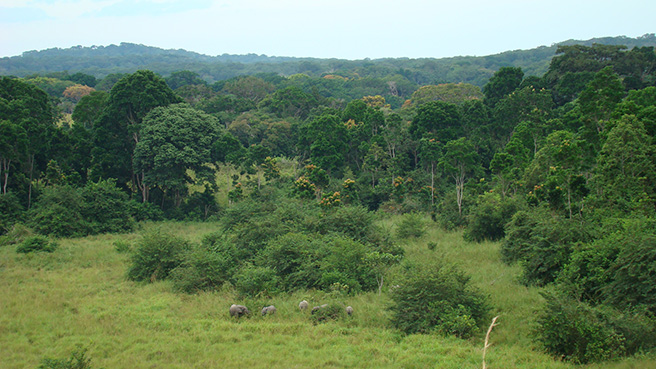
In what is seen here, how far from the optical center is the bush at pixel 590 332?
8.59 meters

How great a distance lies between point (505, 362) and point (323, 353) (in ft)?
A: 11.2

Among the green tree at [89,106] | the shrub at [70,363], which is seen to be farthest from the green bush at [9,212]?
the shrub at [70,363]

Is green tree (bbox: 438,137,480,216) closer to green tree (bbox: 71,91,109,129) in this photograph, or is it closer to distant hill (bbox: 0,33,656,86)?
green tree (bbox: 71,91,109,129)

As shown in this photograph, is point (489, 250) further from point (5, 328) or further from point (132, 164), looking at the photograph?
point (132, 164)

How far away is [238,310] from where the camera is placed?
12.0 m

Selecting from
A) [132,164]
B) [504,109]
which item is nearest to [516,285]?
[504,109]

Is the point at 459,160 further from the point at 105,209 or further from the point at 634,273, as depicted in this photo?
the point at 105,209

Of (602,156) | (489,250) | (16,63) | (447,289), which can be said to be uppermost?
(16,63)

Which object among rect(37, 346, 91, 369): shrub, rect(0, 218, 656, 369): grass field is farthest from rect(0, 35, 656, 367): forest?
rect(37, 346, 91, 369): shrub

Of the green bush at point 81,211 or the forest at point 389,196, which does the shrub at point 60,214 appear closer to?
the green bush at point 81,211

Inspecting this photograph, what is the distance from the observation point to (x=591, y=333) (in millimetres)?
8711

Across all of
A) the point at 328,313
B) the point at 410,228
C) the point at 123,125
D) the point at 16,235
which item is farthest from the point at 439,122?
the point at 16,235

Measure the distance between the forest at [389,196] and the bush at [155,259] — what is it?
6cm

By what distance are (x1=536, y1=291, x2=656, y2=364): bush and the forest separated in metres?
0.03
